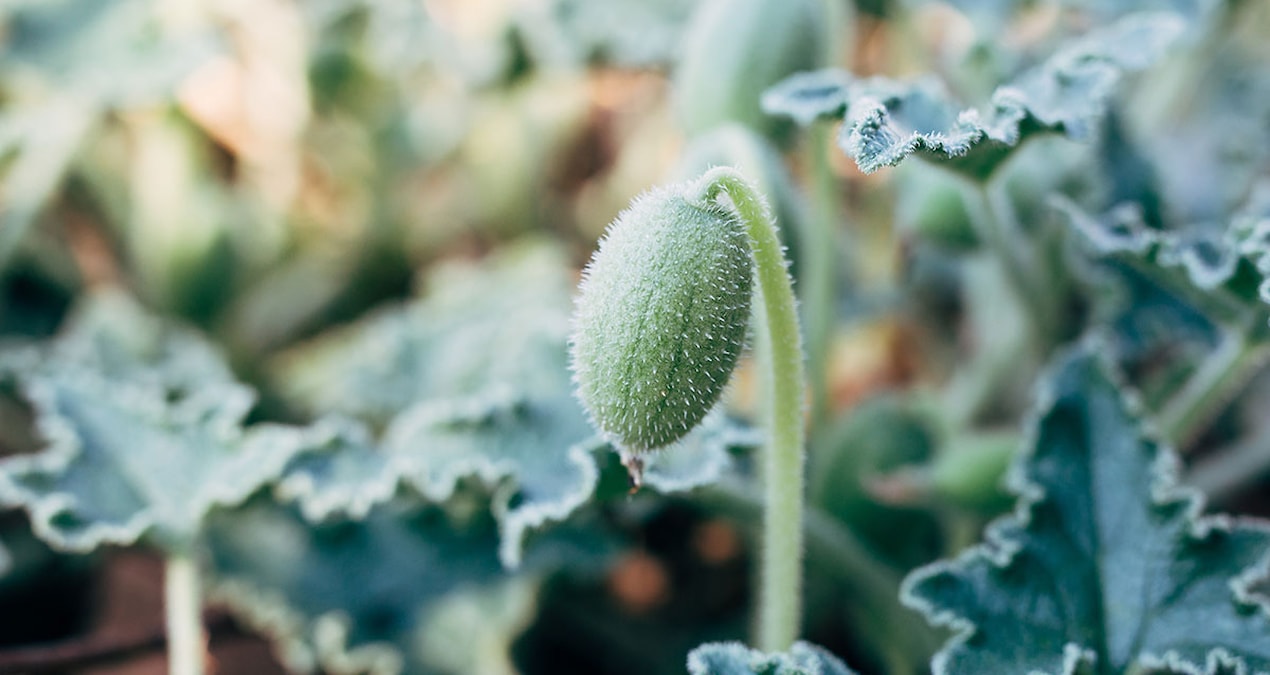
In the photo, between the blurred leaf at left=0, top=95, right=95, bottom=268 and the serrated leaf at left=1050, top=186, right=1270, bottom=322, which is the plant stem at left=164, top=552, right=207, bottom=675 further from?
the serrated leaf at left=1050, top=186, right=1270, bottom=322

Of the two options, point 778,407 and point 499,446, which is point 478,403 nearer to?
point 499,446

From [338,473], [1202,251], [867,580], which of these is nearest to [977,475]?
[867,580]

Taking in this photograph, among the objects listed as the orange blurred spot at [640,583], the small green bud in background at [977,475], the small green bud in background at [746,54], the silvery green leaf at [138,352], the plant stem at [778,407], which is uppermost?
the silvery green leaf at [138,352]

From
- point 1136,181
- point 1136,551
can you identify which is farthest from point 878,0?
point 1136,551

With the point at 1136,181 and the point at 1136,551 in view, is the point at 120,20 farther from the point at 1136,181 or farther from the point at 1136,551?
the point at 1136,551

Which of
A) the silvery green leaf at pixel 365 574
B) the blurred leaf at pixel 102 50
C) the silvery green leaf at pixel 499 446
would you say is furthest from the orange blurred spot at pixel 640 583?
the blurred leaf at pixel 102 50

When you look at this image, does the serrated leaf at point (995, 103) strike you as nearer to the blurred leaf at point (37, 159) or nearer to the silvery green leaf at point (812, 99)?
the silvery green leaf at point (812, 99)
